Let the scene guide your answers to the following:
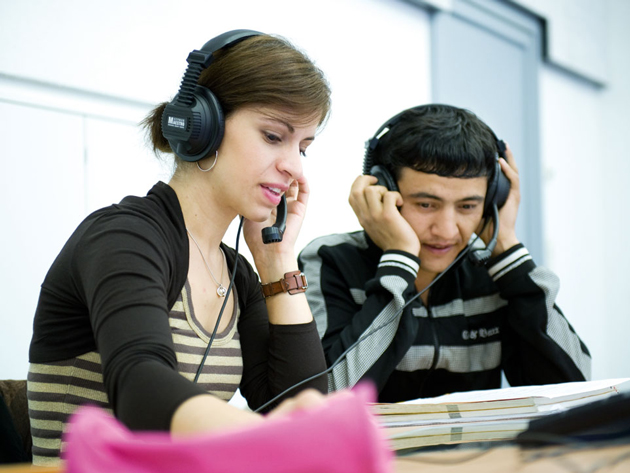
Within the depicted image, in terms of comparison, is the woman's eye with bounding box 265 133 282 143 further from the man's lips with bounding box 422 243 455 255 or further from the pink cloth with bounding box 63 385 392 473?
the pink cloth with bounding box 63 385 392 473

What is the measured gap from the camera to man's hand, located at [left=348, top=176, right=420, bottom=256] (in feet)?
4.43

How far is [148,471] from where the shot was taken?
0.36 m

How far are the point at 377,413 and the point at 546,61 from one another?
303 cm

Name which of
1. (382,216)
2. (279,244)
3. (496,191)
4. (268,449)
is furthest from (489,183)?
(268,449)

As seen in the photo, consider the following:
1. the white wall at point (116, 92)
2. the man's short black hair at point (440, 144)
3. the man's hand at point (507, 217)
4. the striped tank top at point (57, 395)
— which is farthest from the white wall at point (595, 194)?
the striped tank top at point (57, 395)

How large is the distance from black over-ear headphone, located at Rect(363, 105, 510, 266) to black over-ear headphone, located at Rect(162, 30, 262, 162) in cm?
54

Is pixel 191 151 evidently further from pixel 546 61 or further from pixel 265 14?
pixel 546 61

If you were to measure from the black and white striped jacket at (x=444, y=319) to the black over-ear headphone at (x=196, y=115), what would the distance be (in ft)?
1.59

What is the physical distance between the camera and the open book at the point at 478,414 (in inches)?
26.0

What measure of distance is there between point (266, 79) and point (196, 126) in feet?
0.43

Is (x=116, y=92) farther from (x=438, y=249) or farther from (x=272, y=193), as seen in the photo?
(x=438, y=249)

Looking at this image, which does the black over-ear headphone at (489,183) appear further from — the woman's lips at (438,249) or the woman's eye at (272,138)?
the woman's eye at (272,138)

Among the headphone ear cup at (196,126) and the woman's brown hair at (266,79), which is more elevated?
the woman's brown hair at (266,79)

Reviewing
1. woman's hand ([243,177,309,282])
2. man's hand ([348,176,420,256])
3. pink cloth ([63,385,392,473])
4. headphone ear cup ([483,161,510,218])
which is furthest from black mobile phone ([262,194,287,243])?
pink cloth ([63,385,392,473])
